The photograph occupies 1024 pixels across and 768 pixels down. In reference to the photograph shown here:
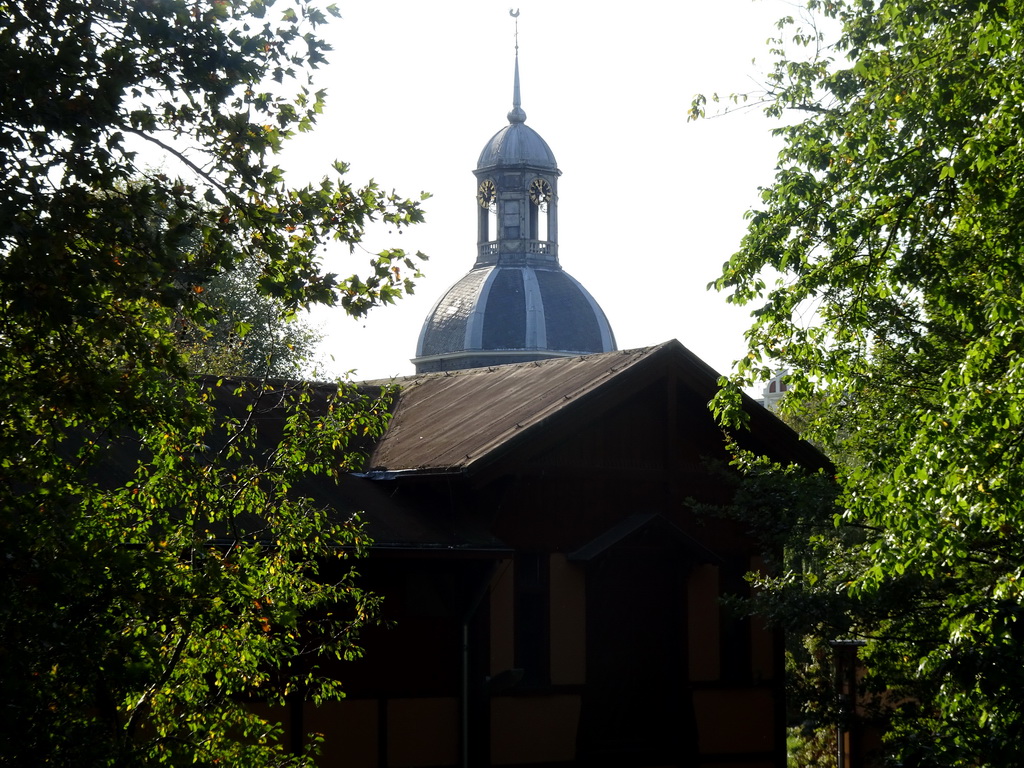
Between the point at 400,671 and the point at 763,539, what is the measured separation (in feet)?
13.5

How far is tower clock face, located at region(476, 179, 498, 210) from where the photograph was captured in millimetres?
55625

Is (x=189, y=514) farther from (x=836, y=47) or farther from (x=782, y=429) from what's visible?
(x=782, y=429)

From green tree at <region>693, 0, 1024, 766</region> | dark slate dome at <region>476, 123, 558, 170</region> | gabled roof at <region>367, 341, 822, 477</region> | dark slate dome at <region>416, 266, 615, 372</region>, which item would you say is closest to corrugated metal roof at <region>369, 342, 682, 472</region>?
gabled roof at <region>367, 341, 822, 477</region>

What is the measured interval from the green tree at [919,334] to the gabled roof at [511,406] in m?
2.76

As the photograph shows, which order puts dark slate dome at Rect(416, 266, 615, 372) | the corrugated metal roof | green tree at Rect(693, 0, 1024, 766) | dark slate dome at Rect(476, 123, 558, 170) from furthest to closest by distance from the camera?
dark slate dome at Rect(476, 123, 558, 170), dark slate dome at Rect(416, 266, 615, 372), the corrugated metal roof, green tree at Rect(693, 0, 1024, 766)

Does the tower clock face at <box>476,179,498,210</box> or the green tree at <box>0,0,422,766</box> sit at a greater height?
the tower clock face at <box>476,179,498,210</box>

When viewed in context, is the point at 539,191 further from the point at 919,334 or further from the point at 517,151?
the point at 919,334

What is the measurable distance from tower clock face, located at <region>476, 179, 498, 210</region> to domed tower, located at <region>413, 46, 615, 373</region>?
1.6 inches

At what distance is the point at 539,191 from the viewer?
182 feet

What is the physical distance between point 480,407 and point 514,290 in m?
38.2

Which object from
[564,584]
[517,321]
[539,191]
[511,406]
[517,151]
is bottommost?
[564,584]

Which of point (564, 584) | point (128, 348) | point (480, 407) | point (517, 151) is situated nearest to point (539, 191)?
point (517, 151)

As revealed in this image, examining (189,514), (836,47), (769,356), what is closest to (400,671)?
(769,356)

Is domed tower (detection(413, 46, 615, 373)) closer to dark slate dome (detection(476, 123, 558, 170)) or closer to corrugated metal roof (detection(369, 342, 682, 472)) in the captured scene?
dark slate dome (detection(476, 123, 558, 170))
